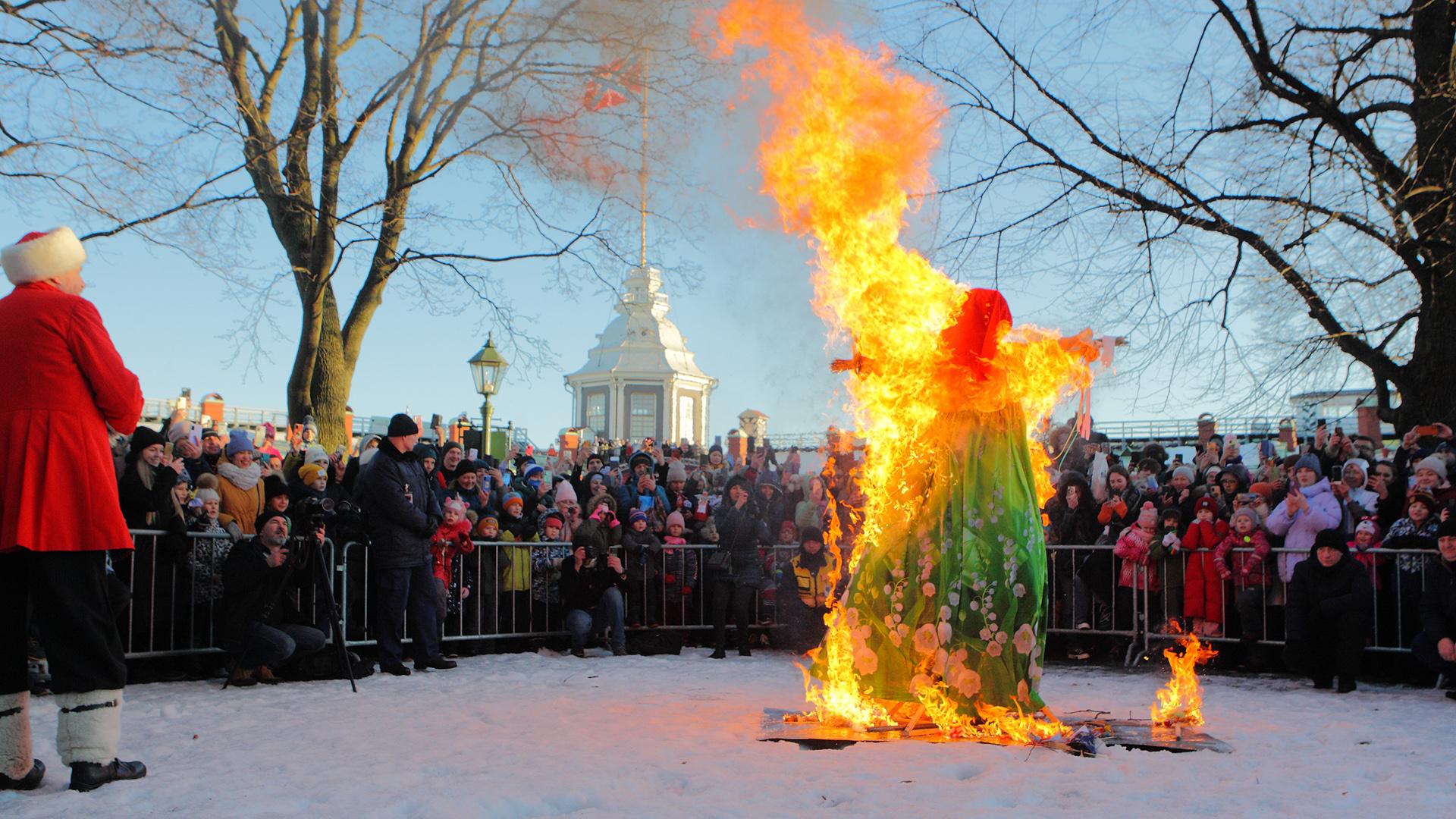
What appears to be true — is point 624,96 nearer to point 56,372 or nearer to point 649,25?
point 649,25

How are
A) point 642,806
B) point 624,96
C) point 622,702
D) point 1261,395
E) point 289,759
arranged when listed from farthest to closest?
point 624,96, point 1261,395, point 622,702, point 289,759, point 642,806

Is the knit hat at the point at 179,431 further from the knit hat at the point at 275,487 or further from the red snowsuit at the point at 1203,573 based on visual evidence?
the red snowsuit at the point at 1203,573

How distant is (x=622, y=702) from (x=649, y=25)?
9135mm

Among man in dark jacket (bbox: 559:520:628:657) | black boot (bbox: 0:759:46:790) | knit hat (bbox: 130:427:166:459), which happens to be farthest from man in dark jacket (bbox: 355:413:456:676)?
black boot (bbox: 0:759:46:790)

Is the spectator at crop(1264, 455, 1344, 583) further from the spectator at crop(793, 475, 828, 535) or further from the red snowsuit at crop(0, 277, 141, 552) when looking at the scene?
the red snowsuit at crop(0, 277, 141, 552)

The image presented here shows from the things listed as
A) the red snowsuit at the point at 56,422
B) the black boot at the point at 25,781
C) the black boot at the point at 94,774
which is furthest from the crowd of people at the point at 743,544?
the red snowsuit at the point at 56,422

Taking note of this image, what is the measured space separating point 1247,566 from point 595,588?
238 inches

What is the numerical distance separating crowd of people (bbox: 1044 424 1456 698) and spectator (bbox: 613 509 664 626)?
163 inches

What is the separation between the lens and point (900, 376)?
6.96 meters

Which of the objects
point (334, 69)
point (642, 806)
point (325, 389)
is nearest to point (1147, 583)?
point (642, 806)

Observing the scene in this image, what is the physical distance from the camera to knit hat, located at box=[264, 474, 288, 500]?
9477 mm

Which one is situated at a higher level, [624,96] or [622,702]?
[624,96]

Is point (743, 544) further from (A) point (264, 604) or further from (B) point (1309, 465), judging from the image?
(B) point (1309, 465)

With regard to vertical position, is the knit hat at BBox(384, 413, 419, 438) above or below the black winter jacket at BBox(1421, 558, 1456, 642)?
above
